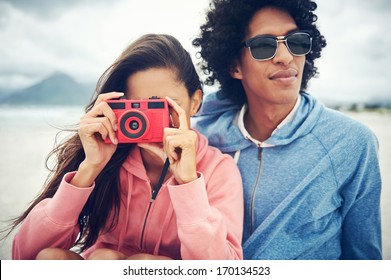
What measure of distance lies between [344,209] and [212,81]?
85cm

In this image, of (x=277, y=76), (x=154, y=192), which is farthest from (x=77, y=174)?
(x=277, y=76)

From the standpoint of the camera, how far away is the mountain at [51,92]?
179 centimetres

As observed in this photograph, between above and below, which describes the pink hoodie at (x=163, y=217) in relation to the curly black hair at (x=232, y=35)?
below

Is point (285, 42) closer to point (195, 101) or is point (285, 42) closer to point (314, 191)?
point (195, 101)

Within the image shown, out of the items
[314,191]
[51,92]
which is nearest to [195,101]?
[314,191]

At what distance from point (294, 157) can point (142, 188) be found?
610 mm

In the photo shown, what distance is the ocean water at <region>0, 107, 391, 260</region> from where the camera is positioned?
5.76 feet

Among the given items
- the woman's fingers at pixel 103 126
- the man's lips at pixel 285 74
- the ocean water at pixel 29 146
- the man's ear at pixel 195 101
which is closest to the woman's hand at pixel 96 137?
the woman's fingers at pixel 103 126

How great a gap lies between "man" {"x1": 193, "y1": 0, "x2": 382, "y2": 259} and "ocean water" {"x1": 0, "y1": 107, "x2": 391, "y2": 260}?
257 mm

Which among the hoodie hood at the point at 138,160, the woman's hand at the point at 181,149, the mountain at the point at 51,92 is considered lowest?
the hoodie hood at the point at 138,160

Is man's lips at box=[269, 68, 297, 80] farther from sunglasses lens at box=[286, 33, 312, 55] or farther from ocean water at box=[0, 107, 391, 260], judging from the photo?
ocean water at box=[0, 107, 391, 260]

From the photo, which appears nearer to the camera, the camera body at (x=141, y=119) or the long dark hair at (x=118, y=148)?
the camera body at (x=141, y=119)

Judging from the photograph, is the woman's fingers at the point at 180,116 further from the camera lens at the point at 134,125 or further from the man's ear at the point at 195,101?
the man's ear at the point at 195,101

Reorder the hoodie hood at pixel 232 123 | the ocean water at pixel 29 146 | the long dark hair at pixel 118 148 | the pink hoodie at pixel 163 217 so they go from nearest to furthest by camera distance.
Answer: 1. the pink hoodie at pixel 163 217
2. the long dark hair at pixel 118 148
3. the hoodie hood at pixel 232 123
4. the ocean water at pixel 29 146
